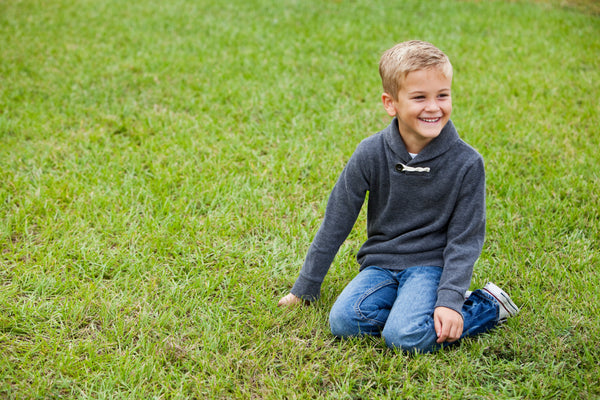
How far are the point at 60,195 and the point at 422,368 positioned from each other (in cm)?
225

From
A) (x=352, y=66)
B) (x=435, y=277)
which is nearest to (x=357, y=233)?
(x=435, y=277)

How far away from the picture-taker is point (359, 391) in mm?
1874

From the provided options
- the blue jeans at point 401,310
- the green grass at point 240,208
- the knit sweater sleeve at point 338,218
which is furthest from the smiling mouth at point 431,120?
the green grass at point 240,208

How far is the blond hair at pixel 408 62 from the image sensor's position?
196 cm

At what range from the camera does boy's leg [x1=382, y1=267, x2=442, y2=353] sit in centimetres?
197

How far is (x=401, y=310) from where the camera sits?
80.0 inches

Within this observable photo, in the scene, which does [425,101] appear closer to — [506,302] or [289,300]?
[506,302]

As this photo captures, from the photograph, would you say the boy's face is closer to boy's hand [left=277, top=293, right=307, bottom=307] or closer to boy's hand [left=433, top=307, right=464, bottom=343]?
boy's hand [left=433, top=307, right=464, bottom=343]

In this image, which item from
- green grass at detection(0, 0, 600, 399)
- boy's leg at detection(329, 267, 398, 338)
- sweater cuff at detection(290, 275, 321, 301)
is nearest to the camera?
green grass at detection(0, 0, 600, 399)

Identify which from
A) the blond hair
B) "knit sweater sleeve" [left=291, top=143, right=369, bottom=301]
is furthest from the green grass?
the blond hair

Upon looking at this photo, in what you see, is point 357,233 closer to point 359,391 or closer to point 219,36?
point 359,391

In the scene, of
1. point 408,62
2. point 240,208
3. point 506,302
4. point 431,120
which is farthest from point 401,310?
point 240,208

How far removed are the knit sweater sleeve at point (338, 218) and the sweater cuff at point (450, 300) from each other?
18.6 inches

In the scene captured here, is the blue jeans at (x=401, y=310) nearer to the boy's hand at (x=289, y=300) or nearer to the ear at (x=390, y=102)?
the boy's hand at (x=289, y=300)
